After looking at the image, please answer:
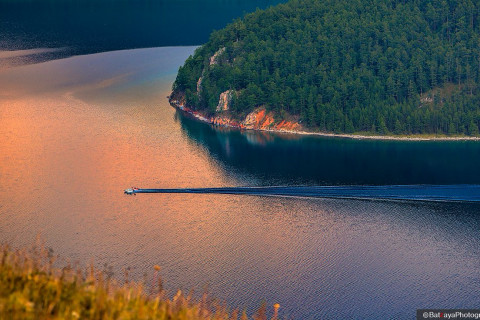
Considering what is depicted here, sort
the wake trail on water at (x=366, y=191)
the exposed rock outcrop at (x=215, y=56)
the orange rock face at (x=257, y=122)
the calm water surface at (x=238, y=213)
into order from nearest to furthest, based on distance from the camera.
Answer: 1. the calm water surface at (x=238, y=213)
2. the wake trail on water at (x=366, y=191)
3. the orange rock face at (x=257, y=122)
4. the exposed rock outcrop at (x=215, y=56)

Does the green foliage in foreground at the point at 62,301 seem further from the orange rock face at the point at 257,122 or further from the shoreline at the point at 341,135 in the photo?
the orange rock face at the point at 257,122

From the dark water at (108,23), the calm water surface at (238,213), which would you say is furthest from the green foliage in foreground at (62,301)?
the dark water at (108,23)

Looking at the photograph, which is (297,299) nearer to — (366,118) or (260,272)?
(260,272)

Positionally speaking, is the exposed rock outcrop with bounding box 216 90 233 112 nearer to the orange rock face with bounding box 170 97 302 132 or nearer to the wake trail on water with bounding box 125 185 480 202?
the orange rock face with bounding box 170 97 302 132

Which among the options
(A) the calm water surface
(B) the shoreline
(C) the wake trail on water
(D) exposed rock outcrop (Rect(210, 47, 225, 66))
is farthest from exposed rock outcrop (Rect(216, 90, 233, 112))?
(C) the wake trail on water

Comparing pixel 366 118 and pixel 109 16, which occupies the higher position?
pixel 109 16

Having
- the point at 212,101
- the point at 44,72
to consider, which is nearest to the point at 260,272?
the point at 212,101
